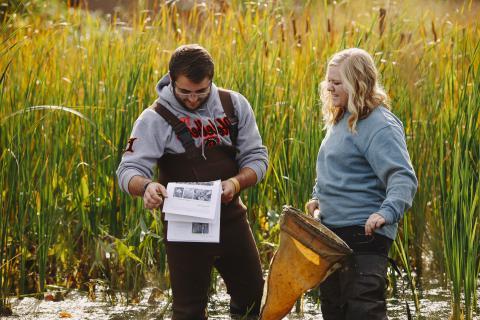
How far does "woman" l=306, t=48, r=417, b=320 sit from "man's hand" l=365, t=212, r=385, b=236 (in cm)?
4

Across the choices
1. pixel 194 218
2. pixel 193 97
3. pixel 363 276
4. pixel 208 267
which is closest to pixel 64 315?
pixel 208 267

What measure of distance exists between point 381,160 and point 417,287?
1.71m

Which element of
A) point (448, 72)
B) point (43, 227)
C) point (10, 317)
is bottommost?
point (10, 317)

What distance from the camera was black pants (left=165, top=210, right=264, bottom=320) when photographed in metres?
3.90

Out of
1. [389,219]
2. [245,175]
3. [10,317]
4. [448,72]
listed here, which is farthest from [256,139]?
[10,317]

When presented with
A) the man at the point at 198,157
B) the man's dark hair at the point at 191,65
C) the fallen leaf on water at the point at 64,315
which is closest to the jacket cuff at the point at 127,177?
the man at the point at 198,157

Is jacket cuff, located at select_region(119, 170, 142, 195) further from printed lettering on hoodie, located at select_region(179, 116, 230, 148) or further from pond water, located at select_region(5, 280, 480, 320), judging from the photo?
pond water, located at select_region(5, 280, 480, 320)

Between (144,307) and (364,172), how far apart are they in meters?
1.63

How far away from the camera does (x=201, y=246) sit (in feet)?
12.8

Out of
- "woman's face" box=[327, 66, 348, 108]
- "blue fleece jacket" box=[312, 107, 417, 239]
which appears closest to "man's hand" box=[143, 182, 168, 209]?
"blue fleece jacket" box=[312, 107, 417, 239]

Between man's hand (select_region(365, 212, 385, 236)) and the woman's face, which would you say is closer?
man's hand (select_region(365, 212, 385, 236))

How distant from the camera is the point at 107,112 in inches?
192

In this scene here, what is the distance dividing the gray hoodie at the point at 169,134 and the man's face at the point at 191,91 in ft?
0.17

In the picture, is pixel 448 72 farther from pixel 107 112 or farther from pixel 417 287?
pixel 107 112
